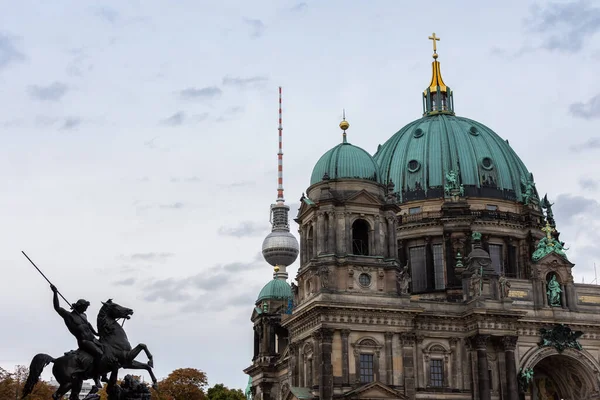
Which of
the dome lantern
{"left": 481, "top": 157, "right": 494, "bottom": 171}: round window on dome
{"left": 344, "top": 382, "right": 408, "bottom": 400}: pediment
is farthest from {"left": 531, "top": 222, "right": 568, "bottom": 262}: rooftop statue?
A: the dome lantern

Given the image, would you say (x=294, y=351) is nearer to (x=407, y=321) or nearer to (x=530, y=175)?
(x=407, y=321)

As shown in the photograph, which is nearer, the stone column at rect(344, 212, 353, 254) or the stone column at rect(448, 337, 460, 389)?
the stone column at rect(344, 212, 353, 254)

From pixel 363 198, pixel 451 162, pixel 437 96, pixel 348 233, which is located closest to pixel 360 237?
pixel 348 233

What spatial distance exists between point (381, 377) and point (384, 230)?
37.7 feet

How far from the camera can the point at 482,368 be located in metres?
68.1

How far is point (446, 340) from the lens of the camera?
230 ft

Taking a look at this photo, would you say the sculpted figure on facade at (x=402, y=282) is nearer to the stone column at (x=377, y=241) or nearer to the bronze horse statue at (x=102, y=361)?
the stone column at (x=377, y=241)

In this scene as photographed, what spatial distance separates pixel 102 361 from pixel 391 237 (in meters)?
43.2

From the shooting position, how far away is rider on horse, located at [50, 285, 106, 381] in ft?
95.7

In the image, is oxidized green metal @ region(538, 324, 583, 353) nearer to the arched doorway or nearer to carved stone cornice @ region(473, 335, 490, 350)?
the arched doorway

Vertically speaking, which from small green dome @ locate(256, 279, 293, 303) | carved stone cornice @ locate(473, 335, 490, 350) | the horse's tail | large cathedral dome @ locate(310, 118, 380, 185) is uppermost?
large cathedral dome @ locate(310, 118, 380, 185)

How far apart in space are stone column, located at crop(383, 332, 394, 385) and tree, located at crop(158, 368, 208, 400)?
5184 cm

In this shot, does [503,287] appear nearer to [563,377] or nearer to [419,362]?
[419,362]

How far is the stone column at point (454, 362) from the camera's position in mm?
69000
